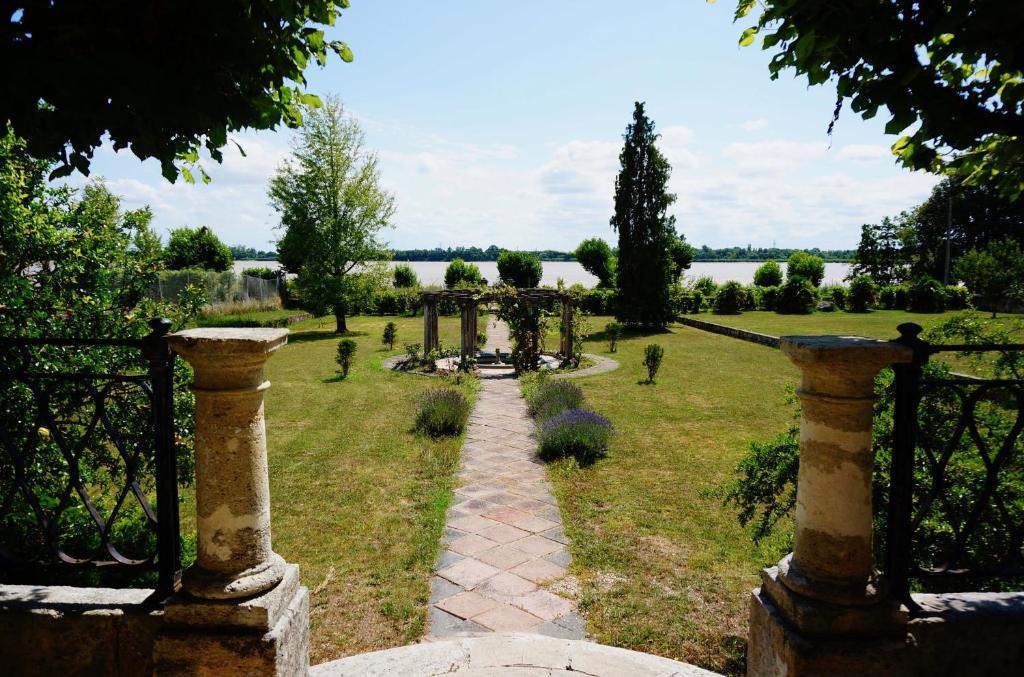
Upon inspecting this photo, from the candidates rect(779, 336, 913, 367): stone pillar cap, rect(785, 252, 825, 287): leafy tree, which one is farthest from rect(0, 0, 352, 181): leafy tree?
rect(785, 252, 825, 287): leafy tree

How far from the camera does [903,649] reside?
246 cm

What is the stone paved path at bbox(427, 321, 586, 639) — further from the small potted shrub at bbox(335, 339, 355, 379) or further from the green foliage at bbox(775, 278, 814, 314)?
the green foliage at bbox(775, 278, 814, 314)

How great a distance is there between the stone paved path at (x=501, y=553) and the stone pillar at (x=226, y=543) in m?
1.94

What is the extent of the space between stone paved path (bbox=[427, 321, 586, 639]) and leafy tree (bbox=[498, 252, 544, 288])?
34580 mm

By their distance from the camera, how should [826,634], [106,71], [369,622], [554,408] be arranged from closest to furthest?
[826,634], [106,71], [369,622], [554,408]

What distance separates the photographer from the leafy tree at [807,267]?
1672 inches

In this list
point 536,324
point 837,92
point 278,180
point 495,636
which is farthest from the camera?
point 278,180

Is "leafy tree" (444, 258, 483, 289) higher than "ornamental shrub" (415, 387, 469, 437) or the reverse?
higher

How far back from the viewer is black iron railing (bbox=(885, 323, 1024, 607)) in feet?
8.41

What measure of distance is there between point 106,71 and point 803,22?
3186 millimetres

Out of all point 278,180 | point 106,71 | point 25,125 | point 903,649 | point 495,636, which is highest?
point 278,180

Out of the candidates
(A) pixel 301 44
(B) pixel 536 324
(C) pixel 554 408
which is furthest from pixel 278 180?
(A) pixel 301 44

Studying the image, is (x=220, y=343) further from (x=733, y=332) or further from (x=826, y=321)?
(x=826, y=321)

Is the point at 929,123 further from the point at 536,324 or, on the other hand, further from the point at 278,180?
the point at 278,180
